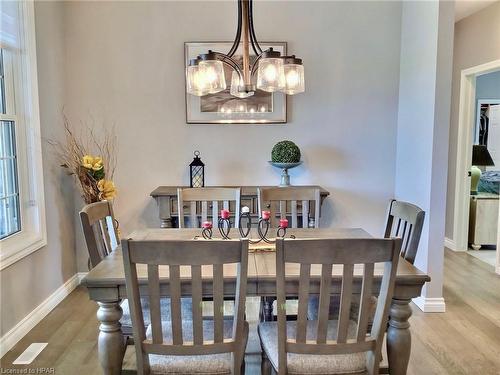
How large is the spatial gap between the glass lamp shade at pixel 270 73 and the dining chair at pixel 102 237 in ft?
3.72

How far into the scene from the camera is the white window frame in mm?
2949

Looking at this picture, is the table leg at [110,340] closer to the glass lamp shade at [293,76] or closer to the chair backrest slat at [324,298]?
the chair backrest slat at [324,298]

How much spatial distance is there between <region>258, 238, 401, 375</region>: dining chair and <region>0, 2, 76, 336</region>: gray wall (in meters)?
1.97

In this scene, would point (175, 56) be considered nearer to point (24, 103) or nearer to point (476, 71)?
point (24, 103)

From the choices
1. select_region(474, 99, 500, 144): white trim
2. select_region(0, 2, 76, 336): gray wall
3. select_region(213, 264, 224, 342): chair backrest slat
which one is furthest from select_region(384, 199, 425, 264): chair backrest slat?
Answer: select_region(474, 99, 500, 144): white trim

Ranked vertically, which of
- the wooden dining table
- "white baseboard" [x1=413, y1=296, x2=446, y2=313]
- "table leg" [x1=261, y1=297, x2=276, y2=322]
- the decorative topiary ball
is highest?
the decorative topiary ball

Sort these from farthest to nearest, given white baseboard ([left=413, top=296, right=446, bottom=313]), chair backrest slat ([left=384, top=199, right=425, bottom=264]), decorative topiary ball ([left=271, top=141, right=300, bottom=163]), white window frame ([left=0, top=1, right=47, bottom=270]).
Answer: decorative topiary ball ([left=271, top=141, right=300, bottom=163]) → white baseboard ([left=413, top=296, right=446, bottom=313]) → white window frame ([left=0, top=1, right=47, bottom=270]) → chair backrest slat ([left=384, top=199, right=425, bottom=264])

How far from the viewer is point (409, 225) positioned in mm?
2266

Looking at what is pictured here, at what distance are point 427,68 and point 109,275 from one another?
2.84m

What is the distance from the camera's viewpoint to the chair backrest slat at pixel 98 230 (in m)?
2.13

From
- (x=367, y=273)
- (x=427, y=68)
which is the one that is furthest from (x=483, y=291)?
(x=367, y=273)

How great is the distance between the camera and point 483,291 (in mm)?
3697

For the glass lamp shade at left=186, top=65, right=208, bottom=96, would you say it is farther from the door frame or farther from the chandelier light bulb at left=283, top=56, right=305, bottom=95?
the door frame

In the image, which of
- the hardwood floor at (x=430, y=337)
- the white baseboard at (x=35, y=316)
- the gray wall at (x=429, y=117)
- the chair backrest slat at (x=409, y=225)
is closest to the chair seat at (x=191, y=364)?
the hardwood floor at (x=430, y=337)
